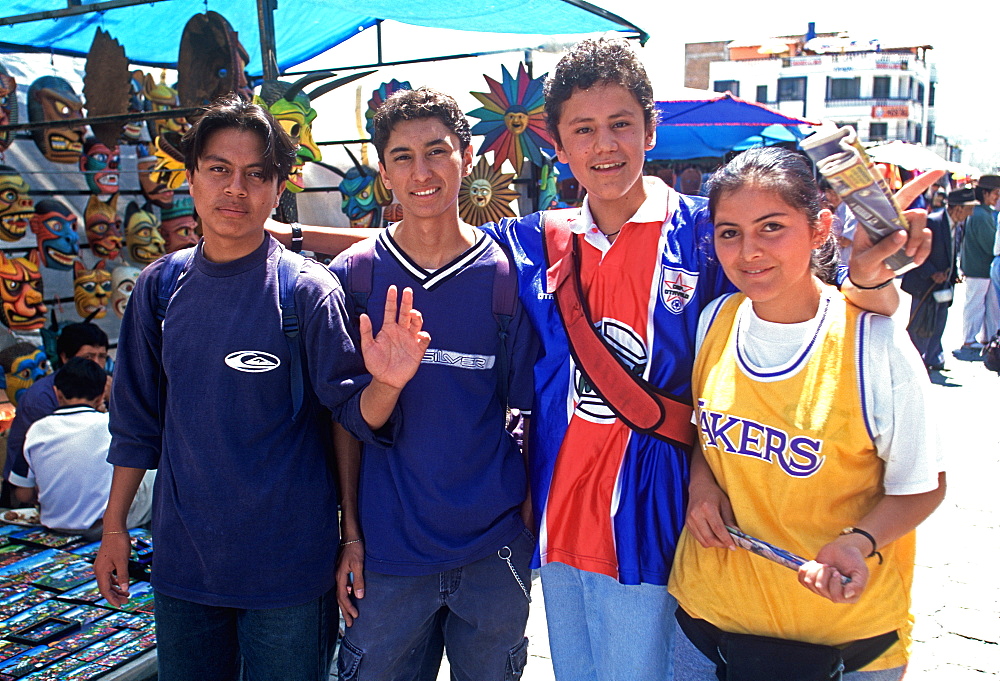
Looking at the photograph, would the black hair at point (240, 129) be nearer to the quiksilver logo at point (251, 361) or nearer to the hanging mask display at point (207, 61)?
the quiksilver logo at point (251, 361)

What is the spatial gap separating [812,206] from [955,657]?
237 centimetres

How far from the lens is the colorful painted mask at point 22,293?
167 inches

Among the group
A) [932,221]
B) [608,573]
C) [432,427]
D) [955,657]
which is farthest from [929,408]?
[932,221]

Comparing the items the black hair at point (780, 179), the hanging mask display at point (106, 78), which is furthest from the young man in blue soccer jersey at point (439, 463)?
the hanging mask display at point (106, 78)

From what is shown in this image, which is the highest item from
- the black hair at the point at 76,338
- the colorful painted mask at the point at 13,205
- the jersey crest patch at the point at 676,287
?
the colorful painted mask at the point at 13,205

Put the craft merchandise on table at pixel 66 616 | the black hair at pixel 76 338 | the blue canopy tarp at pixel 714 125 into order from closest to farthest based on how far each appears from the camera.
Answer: the craft merchandise on table at pixel 66 616 < the black hair at pixel 76 338 < the blue canopy tarp at pixel 714 125

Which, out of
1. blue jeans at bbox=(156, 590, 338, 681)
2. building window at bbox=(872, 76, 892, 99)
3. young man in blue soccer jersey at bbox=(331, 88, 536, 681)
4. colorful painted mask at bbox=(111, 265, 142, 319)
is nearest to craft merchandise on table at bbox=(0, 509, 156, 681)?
blue jeans at bbox=(156, 590, 338, 681)

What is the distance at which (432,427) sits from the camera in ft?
6.10

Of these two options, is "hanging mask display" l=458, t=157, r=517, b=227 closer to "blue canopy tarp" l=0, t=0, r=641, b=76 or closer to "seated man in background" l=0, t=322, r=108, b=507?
"blue canopy tarp" l=0, t=0, r=641, b=76

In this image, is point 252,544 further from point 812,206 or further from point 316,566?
point 812,206

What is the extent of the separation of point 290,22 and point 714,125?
5697mm

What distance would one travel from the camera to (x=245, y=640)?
1.85 metres

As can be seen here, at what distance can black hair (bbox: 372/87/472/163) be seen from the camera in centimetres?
193

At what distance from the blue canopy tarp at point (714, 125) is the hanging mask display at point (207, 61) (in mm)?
6980
